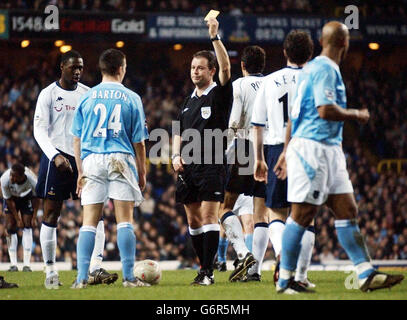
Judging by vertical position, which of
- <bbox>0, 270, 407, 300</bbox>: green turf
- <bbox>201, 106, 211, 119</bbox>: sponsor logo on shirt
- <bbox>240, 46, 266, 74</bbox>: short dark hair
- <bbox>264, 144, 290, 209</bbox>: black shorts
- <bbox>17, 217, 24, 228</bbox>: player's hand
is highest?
<bbox>240, 46, 266, 74</bbox>: short dark hair

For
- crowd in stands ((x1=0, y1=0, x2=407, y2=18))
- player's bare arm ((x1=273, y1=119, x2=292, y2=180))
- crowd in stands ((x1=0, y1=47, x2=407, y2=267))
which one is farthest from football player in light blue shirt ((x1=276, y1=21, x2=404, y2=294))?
crowd in stands ((x1=0, y1=0, x2=407, y2=18))

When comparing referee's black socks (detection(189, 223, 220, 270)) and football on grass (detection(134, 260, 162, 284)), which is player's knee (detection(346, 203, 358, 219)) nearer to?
referee's black socks (detection(189, 223, 220, 270))

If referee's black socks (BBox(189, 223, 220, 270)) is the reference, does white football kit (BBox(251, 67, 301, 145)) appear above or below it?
above

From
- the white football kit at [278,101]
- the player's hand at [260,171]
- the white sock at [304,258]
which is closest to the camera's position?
the white sock at [304,258]

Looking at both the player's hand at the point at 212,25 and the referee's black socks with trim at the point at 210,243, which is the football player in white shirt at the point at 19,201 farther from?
the player's hand at the point at 212,25

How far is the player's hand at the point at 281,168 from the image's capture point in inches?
307

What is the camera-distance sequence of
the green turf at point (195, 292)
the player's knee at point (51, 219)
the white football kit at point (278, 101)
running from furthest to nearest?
the player's knee at point (51, 219)
the white football kit at point (278, 101)
the green turf at point (195, 292)

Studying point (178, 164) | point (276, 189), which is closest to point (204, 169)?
point (178, 164)

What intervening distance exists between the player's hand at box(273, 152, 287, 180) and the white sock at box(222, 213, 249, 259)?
2.59m

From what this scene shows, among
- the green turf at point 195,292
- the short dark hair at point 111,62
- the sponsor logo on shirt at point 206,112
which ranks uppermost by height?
the short dark hair at point 111,62

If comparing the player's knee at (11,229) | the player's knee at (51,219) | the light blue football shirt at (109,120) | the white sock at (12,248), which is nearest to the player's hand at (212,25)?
the light blue football shirt at (109,120)

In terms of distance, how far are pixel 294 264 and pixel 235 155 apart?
10.1ft

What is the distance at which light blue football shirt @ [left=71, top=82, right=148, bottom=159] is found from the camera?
8414 mm
